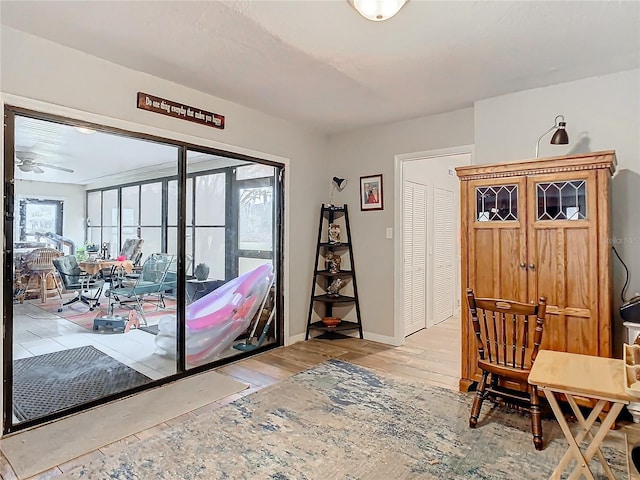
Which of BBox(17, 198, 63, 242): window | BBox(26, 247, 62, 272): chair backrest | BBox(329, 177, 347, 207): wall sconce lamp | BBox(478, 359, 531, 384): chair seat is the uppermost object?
BBox(329, 177, 347, 207): wall sconce lamp

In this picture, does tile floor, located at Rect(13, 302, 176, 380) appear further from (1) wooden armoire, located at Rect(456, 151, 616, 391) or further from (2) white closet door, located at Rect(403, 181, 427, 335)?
(2) white closet door, located at Rect(403, 181, 427, 335)

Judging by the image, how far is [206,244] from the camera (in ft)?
11.9

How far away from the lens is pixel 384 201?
4.41 m

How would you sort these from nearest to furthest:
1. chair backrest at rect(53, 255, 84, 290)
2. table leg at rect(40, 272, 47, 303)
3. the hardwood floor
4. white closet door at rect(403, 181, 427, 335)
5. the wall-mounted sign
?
table leg at rect(40, 272, 47, 303), chair backrest at rect(53, 255, 84, 290), the wall-mounted sign, the hardwood floor, white closet door at rect(403, 181, 427, 335)

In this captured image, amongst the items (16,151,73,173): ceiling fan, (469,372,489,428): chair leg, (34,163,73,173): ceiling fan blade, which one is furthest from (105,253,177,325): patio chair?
(469,372,489,428): chair leg

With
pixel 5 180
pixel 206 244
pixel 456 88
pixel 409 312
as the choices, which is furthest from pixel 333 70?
pixel 409 312

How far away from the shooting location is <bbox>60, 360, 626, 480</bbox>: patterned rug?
2.00 metres

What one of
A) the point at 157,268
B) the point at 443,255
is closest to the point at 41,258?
the point at 157,268

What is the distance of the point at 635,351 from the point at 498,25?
188 cm

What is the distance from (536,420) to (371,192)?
113 inches

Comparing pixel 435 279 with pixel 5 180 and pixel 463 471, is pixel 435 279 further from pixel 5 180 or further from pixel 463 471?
pixel 5 180

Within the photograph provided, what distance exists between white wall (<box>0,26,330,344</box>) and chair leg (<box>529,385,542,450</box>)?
8.63ft

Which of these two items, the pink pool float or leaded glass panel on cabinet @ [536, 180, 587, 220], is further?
the pink pool float

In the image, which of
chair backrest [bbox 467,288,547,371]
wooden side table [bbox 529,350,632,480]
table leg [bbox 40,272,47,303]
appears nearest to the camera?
wooden side table [bbox 529,350,632,480]
